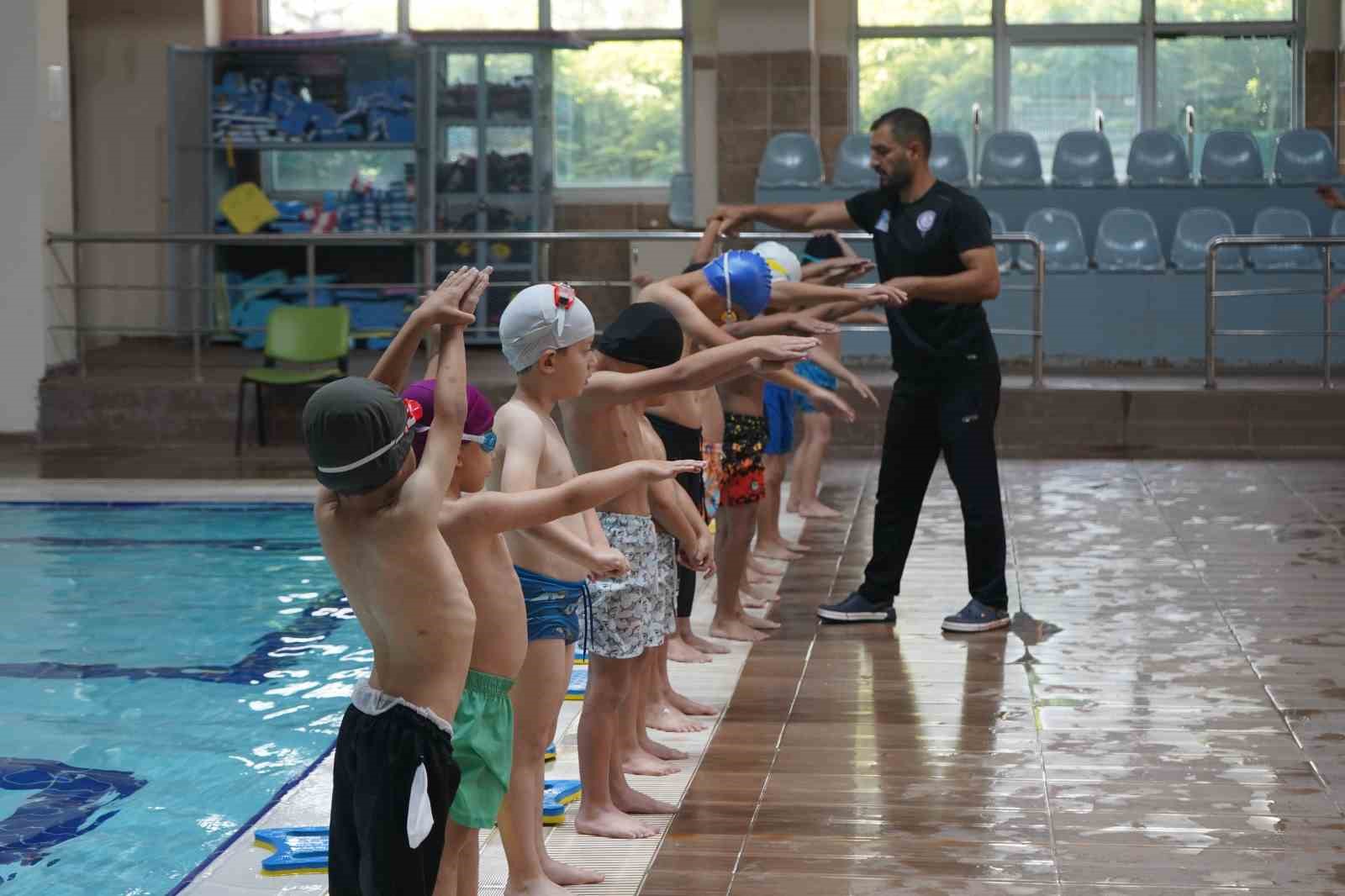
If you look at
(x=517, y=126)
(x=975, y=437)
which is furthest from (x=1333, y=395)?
(x=517, y=126)

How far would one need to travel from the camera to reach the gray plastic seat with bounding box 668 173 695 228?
1609cm

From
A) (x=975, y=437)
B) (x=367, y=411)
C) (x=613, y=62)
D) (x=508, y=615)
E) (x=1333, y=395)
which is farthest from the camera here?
(x=613, y=62)

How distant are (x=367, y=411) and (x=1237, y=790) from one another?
9.24 ft

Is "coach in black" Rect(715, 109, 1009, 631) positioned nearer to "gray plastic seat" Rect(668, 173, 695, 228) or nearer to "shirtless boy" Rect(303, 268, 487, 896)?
"shirtless boy" Rect(303, 268, 487, 896)

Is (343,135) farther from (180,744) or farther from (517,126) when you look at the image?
(180,744)

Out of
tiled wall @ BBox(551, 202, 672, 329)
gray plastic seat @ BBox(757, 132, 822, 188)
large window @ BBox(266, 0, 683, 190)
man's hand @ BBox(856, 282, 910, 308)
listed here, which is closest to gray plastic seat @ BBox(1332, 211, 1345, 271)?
gray plastic seat @ BBox(757, 132, 822, 188)

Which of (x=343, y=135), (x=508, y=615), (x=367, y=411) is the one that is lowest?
(x=508, y=615)

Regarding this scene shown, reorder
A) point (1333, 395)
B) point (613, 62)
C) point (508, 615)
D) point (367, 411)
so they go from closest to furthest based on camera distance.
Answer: point (367, 411) → point (508, 615) → point (1333, 395) → point (613, 62)

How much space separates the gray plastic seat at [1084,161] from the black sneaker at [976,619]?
9.12 meters

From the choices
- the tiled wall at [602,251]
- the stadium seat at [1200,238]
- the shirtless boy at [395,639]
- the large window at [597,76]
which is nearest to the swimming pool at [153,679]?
the shirtless boy at [395,639]

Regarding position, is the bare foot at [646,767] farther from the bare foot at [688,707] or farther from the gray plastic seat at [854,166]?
the gray plastic seat at [854,166]

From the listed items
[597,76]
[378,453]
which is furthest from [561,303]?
[597,76]

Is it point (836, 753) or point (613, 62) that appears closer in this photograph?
point (836, 753)

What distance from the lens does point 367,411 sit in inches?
112
